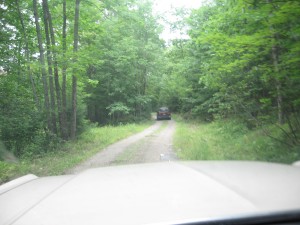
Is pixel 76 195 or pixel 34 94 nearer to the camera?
pixel 76 195

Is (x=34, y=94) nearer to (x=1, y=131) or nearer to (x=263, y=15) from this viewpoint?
(x=1, y=131)

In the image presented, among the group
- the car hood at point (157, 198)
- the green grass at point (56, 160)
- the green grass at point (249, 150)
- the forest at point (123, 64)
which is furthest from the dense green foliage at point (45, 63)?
the car hood at point (157, 198)

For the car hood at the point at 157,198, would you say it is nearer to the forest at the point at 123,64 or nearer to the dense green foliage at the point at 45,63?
the forest at the point at 123,64

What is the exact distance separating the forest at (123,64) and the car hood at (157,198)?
4450mm

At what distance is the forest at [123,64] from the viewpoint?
654 cm

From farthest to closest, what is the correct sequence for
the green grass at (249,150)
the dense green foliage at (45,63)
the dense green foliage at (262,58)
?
1. the dense green foliage at (45,63)
2. the green grass at (249,150)
3. the dense green foliage at (262,58)

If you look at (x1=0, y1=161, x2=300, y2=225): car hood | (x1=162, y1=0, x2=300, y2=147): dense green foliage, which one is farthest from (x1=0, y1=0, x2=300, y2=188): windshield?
(x1=0, y1=161, x2=300, y2=225): car hood

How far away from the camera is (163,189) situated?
1.83 meters

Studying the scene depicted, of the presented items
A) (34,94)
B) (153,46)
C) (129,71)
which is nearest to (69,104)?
(34,94)

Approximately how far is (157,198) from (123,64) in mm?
27065

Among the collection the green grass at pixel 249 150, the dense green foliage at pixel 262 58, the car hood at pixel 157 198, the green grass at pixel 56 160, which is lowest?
the green grass at pixel 56 160

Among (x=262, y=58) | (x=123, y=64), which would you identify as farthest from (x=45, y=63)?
(x=123, y=64)

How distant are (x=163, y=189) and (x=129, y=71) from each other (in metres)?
28.5

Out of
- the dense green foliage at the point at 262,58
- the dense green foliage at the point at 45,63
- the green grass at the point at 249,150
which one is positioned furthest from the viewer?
the dense green foliage at the point at 45,63
